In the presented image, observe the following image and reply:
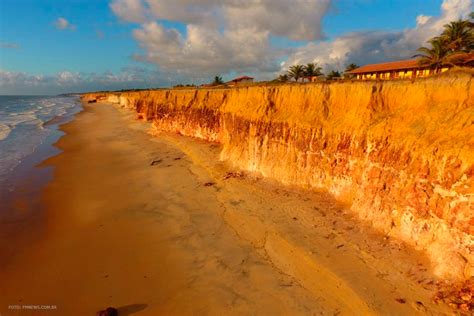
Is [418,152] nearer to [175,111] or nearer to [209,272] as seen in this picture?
[209,272]

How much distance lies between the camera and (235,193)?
1362cm

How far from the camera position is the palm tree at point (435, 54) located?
32.1 m

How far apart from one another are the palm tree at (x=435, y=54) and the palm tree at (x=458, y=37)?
55 centimetres

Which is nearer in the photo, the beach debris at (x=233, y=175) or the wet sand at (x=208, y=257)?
the wet sand at (x=208, y=257)

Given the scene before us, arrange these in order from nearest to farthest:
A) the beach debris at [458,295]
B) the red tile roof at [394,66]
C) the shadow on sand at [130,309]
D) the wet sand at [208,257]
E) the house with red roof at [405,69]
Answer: the beach debris at [458,295] < the shadow on sand at [130,309] < the wet sand at [208,257] < the house with red roof at [405,69] < the red tile roof at [394,66]

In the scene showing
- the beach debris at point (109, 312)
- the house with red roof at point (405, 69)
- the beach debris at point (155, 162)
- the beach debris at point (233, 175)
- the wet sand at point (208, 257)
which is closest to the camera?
the beach debris at point (109, 312)

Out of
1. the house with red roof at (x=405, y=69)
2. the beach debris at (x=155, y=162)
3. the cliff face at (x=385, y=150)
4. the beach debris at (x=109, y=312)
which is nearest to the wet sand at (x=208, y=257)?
the beach debris at (x=109, y=312)

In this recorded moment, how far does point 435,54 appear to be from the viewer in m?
32.5

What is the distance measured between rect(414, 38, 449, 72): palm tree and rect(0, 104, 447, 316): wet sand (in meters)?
28.2

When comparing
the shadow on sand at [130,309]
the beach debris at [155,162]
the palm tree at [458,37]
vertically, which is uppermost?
the palm tree at [458,37]

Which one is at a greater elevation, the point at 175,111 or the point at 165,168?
the point at 175,111

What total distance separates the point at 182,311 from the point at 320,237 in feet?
15.6

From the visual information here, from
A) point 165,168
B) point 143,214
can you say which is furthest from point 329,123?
point 165,168

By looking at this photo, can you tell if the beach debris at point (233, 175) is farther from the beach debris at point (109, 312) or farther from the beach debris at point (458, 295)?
the beach debris at point (458, 295)
